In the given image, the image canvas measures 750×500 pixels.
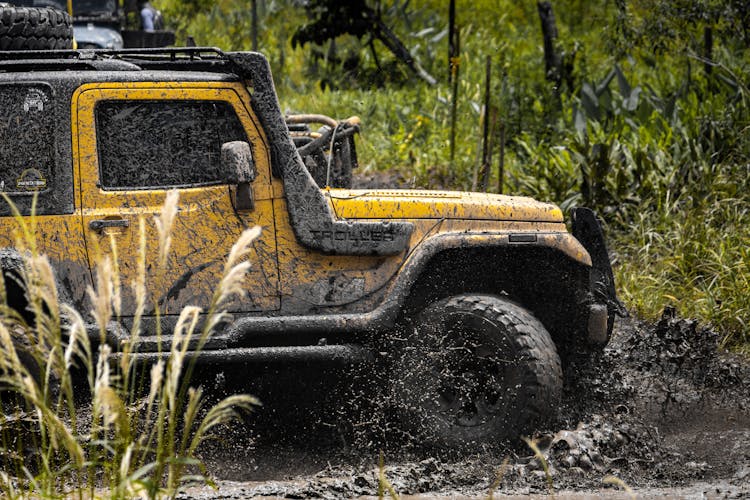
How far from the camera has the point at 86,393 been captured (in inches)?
210

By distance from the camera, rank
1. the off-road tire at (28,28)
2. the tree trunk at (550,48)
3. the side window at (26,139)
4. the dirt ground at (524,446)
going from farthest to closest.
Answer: the tree trunk at (550,48) → the off-road tire at (28,28) → the side window at (26,139) → the dirt ground at (524,446)

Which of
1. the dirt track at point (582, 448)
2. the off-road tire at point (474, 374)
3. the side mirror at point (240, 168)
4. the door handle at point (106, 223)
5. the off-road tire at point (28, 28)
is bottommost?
the dirt track at point (582, 448)

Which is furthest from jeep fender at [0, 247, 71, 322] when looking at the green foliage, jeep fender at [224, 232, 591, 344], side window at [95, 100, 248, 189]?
the green foliage

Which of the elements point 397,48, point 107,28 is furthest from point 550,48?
point 107,28

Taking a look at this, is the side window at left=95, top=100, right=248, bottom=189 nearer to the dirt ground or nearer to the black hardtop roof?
the black hardtop roof

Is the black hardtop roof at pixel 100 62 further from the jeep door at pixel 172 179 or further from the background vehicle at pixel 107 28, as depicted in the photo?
the background vehicle at pixel 107 28

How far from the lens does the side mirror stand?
5051mm

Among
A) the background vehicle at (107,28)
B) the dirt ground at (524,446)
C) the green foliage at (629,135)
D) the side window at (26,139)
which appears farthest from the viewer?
the background vehicle at (107,28)

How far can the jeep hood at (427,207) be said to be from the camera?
5.43 m

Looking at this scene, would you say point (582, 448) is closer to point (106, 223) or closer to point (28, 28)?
point (106, 223)

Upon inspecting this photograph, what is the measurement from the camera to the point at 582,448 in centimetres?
527

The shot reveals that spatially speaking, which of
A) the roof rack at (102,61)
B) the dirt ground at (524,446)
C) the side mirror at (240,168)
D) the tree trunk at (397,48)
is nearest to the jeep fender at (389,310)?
the dirt ground at (524,446)

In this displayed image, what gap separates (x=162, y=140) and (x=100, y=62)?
1.64 ft

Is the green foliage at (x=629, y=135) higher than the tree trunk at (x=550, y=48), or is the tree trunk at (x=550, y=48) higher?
the tree trunk at (x=550, y=48)
